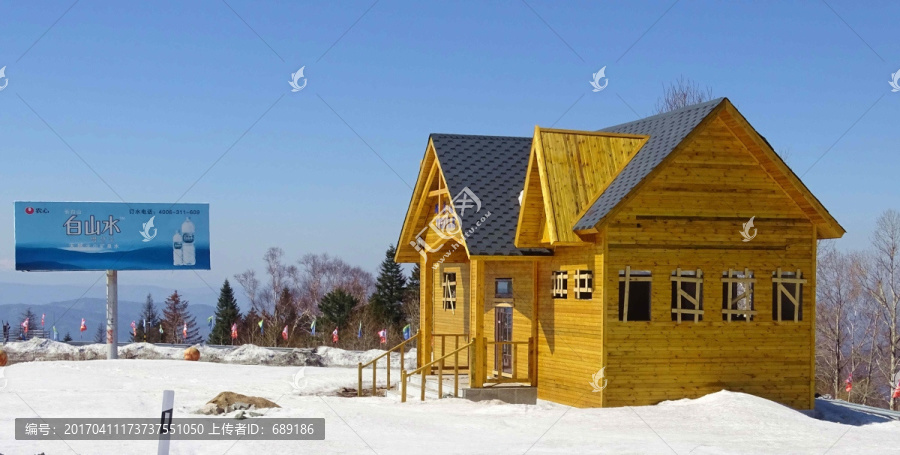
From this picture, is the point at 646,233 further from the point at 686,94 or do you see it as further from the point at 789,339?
the point at 686,94

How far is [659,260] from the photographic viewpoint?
1972 centimetres

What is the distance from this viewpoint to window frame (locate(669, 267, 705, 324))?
19766mm

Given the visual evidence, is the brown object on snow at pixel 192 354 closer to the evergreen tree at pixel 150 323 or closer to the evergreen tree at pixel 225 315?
the evergreen tree at pixel 225 315

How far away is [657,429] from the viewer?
17.0m

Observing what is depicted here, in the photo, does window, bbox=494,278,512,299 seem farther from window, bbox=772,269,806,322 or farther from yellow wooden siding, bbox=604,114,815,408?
window, bbox=772,269,806,322

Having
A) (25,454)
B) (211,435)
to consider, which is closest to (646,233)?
(211,435)

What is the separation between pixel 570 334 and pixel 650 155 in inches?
163

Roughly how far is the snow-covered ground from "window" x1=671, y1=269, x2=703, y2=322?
1.72 m

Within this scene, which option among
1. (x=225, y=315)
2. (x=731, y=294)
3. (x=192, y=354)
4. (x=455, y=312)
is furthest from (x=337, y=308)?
(x=731, y=294)

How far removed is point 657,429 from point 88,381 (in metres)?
14.6
